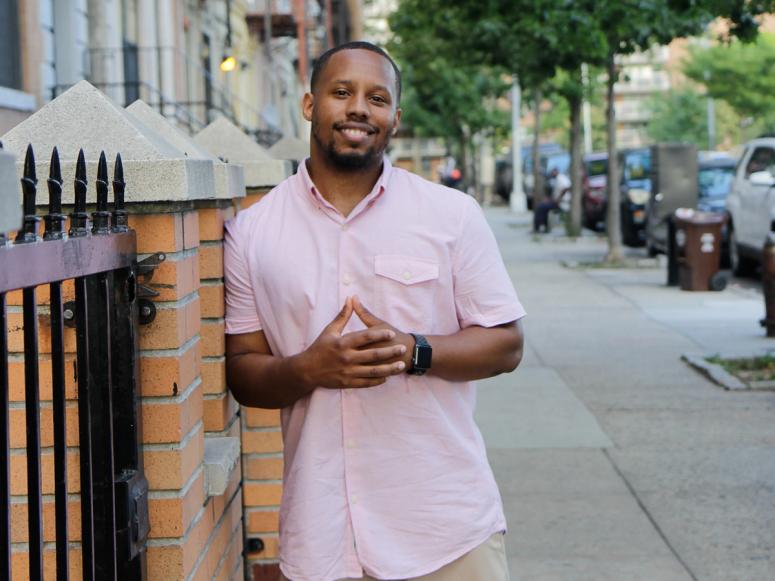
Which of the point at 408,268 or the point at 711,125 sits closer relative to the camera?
the point at 408,268

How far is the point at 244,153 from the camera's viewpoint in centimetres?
488

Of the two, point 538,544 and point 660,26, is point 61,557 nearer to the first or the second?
point 538,544

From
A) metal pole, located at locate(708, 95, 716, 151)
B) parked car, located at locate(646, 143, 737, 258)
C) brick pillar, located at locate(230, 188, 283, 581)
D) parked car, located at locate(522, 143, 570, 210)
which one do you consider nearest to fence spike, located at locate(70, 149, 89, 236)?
brick pillar, located at locate(230, 188, 283, 581)

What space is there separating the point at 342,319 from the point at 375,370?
0.12 metres

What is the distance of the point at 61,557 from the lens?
2342 mm

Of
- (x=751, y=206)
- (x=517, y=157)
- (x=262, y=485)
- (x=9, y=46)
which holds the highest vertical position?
(x=9, y=46)

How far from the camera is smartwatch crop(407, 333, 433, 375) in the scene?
2.68 metres

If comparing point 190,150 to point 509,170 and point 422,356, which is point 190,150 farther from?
point 509,170

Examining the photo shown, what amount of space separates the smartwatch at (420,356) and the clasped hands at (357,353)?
0.01 metres

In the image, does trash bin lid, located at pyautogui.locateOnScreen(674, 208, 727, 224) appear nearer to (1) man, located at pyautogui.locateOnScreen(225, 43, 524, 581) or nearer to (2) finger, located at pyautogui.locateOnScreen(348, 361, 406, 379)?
(1) man, located at pyautogui.locateOnScreen(225, 43, 524, 581)

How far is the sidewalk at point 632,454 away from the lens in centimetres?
534

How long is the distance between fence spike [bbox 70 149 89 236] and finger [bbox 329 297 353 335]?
1.80 ft

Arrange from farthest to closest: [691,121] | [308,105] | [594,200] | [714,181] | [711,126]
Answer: [691,121] → [711,126] → [594,200] → [714,181] → [308,105]

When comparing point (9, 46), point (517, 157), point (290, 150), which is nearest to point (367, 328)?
point (290, 150)
